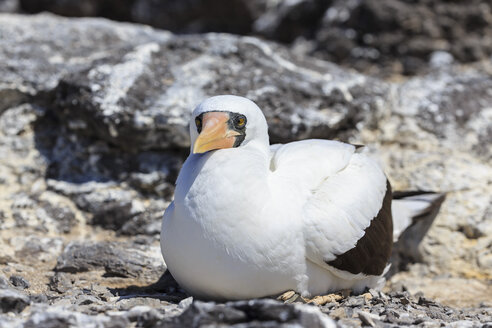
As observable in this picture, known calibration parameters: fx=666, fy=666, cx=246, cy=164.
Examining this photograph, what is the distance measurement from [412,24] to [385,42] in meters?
0.40

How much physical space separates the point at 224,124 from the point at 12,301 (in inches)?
56.3

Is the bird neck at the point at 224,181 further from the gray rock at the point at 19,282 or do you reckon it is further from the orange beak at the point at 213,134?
the gray rock at the point at 19,282

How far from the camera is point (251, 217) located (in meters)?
3.50

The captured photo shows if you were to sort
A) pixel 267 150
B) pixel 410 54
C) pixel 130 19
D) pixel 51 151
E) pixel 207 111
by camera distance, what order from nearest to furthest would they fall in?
pixel 207 111 < pixel 267 150 < pixel 51 151 < pixel 410 54 < pixel 130 19

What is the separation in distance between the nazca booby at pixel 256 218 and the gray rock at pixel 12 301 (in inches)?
33.5

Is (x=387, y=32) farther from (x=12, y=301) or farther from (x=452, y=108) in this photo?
(x=12, y=301)

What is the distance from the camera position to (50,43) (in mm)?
6520

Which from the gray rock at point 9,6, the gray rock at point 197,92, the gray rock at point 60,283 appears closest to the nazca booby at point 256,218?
the gray rock at point 60,283

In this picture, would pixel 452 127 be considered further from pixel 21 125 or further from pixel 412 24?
pixel 21 125

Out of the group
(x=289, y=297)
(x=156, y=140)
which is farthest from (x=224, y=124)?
(x=156, y=140)

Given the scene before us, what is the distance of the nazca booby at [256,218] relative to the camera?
138 inches

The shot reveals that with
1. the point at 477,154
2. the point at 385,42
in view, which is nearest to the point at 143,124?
the point at 477,154

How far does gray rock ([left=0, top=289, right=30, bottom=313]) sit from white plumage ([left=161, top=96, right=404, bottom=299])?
85cm

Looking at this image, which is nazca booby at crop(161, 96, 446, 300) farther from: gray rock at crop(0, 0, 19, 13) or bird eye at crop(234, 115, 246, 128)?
gray rock at crop(0, 0, 19, 13)
